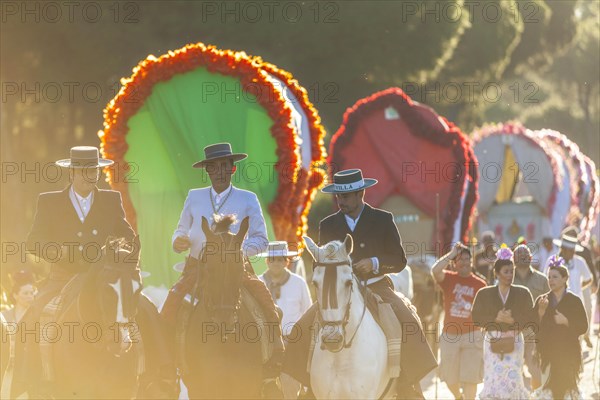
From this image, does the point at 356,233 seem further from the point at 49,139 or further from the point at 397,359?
the point at 49,139

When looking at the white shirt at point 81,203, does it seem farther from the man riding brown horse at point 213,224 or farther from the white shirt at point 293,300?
the white shirt at point 293,300

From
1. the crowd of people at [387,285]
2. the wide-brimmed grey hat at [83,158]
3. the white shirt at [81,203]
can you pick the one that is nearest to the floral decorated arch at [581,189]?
the crowd of people at [387,285]

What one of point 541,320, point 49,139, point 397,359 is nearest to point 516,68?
point 49,139

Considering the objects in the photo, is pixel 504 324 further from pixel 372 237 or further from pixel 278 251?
pixel 372 237

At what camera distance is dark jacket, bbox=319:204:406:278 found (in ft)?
37.2

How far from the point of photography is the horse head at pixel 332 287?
1018 centimetres

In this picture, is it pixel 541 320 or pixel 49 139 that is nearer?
pixel 541 320

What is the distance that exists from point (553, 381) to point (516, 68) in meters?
40.7

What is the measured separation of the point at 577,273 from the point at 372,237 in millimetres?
8504

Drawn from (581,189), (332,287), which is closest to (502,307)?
(332,287)

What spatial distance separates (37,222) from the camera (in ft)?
35.9

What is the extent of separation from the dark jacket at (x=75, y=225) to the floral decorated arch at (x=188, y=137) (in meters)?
4.76

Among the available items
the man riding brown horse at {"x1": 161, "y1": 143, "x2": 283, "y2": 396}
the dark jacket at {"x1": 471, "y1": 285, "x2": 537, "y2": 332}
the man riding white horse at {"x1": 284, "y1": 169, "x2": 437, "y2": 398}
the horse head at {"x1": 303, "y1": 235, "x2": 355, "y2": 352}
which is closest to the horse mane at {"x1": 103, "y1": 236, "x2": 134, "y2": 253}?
the man riding brown horse at {"x1": 161, "y1": 143, "x2": 283, "y2": 396}

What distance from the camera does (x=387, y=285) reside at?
11555 millimetres
